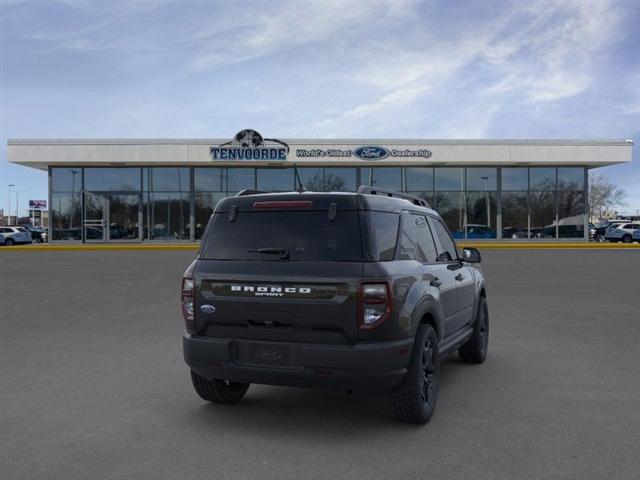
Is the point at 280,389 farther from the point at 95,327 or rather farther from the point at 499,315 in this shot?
the point at 499,315

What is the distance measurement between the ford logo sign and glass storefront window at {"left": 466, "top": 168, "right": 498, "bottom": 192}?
5.98m

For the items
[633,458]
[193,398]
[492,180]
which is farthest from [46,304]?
[492,180]

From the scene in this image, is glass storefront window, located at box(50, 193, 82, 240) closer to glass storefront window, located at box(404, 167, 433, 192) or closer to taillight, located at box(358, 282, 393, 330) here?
glass storefront window, located at box(404, 167, 433, 192)

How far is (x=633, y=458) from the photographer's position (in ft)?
13.2

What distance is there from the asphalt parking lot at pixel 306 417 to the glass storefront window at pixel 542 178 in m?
30.1

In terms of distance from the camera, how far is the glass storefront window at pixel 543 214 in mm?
37500

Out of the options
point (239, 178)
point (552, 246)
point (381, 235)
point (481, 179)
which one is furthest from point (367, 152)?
point (381, 235)

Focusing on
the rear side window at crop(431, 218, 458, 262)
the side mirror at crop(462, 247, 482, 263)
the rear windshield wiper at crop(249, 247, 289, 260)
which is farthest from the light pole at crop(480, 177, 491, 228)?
the rear windshield wiper at crop(249, 247, 289, 260)

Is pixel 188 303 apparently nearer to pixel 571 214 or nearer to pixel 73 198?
pixel 73 198

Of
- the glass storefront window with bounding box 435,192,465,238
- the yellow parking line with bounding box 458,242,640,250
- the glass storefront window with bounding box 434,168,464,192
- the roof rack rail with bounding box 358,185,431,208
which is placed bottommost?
the yellow parking line with bounding box 458,242,640,250

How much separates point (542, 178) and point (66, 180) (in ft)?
97.6

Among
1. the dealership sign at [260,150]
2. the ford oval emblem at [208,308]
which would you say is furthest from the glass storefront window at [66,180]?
the ford oval emblem at [208,308]

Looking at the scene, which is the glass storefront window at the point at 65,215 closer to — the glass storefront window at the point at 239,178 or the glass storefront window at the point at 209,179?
the glass storefront window at the point at 209,179

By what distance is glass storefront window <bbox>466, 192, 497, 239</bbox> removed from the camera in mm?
37281
